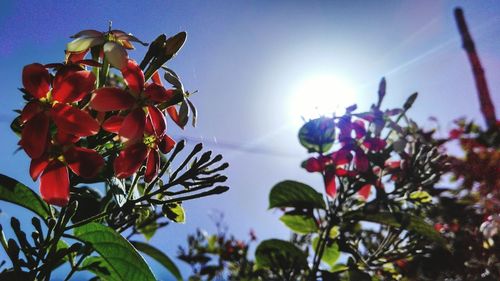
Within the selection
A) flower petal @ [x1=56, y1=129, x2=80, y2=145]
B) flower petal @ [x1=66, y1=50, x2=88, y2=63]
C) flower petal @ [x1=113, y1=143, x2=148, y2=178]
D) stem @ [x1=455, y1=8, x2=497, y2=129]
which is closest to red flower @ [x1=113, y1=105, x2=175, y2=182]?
flower petal @ [x1=113, y1=143, x2=148, y2=178]

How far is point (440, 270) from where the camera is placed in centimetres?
173

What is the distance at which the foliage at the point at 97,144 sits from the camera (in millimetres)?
830

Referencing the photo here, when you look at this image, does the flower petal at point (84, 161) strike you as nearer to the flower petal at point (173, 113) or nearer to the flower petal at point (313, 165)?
the flower petal at point (173, 113)

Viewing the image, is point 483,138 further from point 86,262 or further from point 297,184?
point 86,262

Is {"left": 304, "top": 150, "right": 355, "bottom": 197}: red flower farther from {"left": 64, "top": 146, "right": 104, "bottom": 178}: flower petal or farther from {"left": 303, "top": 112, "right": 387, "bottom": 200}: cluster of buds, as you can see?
{"left": 64, "top": 146, "right": 104, "bottom": 178}: flower petal

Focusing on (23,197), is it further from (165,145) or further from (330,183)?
(330,183)

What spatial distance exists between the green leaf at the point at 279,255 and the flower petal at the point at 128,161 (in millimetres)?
1286

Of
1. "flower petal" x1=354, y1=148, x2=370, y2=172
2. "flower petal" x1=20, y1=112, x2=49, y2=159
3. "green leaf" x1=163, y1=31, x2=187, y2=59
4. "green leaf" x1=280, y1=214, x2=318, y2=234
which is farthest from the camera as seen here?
"green leaf" x1=280, y1=214, x2=318, y2=234

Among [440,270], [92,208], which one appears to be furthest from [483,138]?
[92,208]

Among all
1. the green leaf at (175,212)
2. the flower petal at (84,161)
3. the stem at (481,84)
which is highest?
the stem at (481,84)

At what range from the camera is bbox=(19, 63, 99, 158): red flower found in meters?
0.79

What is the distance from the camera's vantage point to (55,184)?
0.84 metres

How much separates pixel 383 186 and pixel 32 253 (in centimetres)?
165

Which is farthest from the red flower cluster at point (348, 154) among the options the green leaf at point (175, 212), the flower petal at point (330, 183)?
the green leaf at point (175, 212)
